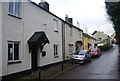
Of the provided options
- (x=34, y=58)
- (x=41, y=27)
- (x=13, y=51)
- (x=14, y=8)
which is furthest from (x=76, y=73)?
(x=14, y=8)

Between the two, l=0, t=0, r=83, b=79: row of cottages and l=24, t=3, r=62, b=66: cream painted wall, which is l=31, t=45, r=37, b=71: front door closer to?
l=0, t=0, r=83, b=79: row of cottages

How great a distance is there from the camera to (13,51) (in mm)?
12789

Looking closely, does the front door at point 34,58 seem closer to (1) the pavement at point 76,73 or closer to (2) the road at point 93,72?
(1) the pavement at point 76,73

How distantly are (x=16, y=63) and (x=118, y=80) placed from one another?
6750 mm

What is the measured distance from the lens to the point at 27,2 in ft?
48.2

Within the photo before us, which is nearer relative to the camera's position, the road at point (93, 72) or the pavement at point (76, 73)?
the pavement at point (76, 73)

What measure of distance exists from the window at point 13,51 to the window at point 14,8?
2.06 meters

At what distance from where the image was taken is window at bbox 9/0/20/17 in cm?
1281

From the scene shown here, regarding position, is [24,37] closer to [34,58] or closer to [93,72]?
[34,58]

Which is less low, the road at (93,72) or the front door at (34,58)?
the front door at (34,58)

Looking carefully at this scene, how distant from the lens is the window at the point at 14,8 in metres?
12.8

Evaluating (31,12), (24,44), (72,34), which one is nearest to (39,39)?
(24,44)

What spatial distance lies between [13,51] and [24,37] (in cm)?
173

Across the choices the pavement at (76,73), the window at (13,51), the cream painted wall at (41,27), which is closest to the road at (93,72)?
the pavement at (76,73)
